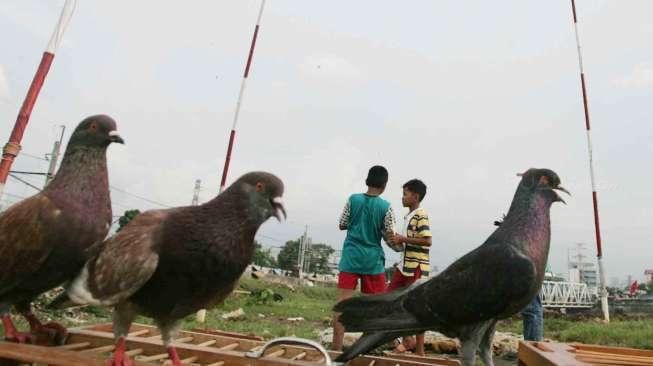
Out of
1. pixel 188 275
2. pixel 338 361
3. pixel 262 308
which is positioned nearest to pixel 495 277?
pixel 338 361

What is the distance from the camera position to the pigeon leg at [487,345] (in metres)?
2.86

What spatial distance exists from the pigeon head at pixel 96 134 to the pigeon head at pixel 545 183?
2.47 meters

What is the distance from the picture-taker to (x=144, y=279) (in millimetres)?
2156

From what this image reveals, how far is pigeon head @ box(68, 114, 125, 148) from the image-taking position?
278cm

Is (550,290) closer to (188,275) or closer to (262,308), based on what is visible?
(262,308)

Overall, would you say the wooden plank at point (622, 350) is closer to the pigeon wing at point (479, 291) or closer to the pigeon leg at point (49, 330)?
the pigeon wing at point (479, 291)

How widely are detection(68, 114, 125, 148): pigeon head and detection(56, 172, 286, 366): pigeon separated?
24.1 inches

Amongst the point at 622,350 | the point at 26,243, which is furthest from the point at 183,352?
the point at 622,350

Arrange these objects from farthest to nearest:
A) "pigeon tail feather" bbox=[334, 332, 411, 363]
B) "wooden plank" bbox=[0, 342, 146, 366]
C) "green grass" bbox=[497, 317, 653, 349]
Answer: "green grass" bbox=[497, 317, 653, 349] → "pigeon tail feather" bbox=[334, 332, 411, 363] → "wooden plank" bbox=[0, 342, 146, 366]

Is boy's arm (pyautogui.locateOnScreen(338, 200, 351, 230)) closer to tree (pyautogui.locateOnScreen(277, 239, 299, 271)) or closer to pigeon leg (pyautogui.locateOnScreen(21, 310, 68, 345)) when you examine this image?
pigeon leg (pyautogui.locateOnScreen(21, 310, 68, 345))

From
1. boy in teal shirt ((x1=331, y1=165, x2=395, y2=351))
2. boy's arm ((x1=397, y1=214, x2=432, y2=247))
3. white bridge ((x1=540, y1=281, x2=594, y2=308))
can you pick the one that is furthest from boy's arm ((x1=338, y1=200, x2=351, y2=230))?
white bridge ((x1=540, y1=281, x2=594, y2=308))

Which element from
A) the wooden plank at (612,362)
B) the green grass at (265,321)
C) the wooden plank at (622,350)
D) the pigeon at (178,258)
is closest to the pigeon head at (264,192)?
the pigeon at (178,258)

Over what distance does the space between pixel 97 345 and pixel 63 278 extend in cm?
61

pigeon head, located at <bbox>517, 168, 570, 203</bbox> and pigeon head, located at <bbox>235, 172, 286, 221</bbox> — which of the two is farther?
pigeon head, located at <bbox>517, 168, 570, 203</bbox>
